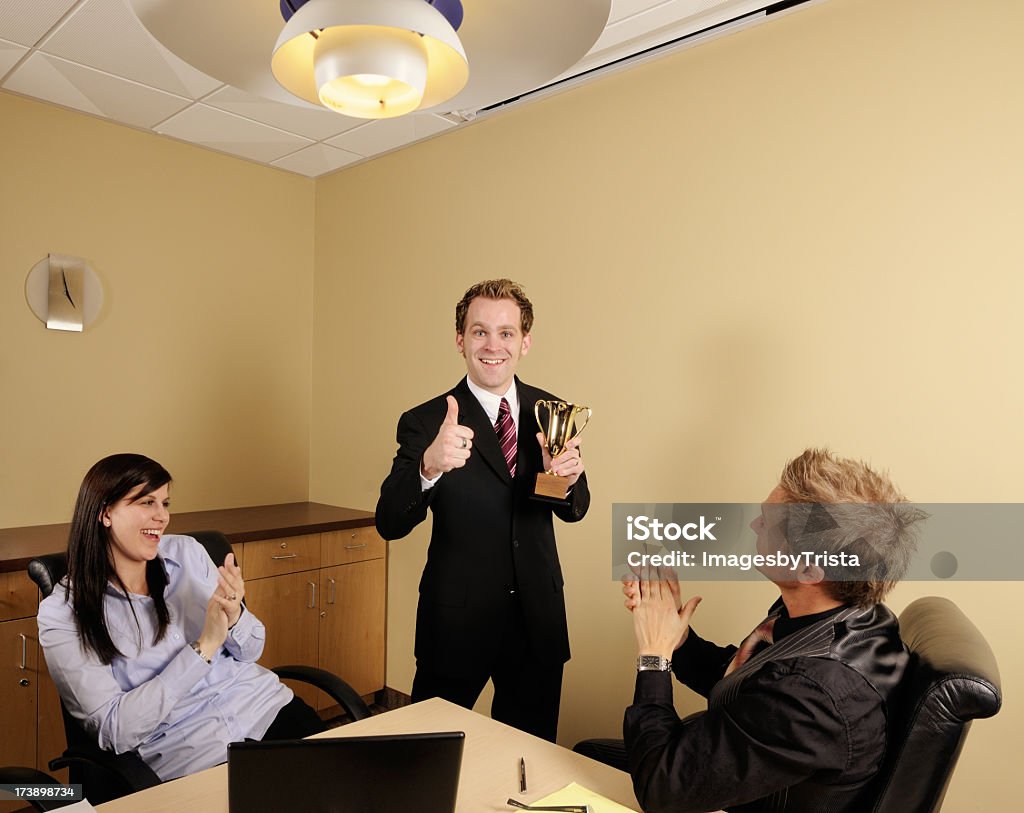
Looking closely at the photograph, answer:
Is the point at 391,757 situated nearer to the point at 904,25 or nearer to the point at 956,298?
the point at 956,298

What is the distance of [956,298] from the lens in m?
2.31

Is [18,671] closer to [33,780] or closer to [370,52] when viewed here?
[33,780]

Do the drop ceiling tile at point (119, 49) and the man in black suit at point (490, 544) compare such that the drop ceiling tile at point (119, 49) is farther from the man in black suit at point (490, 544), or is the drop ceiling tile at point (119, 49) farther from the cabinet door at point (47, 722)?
the cabinet door at point (47, 722)

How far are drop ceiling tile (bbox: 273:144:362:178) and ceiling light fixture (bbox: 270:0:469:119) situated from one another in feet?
10.1

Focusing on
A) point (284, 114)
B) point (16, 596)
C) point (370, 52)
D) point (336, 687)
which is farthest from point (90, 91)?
point (370, 52)

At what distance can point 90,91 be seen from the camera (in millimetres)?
3387

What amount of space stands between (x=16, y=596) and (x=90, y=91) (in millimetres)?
2122

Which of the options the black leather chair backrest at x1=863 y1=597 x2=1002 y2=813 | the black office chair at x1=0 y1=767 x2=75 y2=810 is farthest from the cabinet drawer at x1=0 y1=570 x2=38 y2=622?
the black leather chair backrest at x1=863 y1=597 x2=1002 y2=813

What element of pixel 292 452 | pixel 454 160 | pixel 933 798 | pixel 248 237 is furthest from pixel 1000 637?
pixel 248 237

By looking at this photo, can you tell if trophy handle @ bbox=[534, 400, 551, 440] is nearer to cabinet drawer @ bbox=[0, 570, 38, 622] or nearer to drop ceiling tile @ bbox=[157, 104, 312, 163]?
cabinet drawer @ bbox=[0, 570, 38, 622]

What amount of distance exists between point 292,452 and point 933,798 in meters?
3.83

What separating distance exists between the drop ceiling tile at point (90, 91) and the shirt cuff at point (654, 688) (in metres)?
3.17

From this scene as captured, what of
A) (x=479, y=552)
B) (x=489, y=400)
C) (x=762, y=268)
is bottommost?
(x=479, y=552)

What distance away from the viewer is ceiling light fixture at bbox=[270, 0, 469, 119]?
0.93 m
